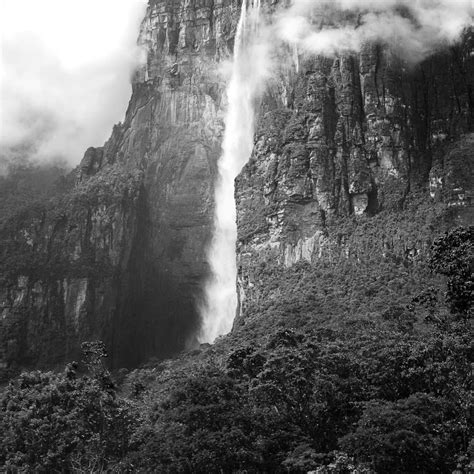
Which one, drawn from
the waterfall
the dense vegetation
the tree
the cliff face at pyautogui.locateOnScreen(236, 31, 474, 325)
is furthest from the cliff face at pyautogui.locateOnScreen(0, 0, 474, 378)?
the tree

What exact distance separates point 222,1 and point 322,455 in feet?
238

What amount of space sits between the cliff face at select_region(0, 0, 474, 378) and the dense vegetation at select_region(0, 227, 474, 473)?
2346 cm

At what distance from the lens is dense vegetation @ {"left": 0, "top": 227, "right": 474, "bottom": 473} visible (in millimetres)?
32469

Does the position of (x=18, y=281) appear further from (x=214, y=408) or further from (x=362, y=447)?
(x=362, y=447)

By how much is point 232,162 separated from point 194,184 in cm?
504

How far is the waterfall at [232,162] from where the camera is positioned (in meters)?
84.3

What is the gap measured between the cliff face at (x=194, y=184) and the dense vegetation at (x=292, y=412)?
2346cm

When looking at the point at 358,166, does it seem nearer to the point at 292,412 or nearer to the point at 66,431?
the point at 292,412

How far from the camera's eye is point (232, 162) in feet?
292

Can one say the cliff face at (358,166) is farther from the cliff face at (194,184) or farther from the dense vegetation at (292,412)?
the dense vegetation at (292,412)

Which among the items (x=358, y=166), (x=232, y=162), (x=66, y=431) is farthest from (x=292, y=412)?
(x=232, y=162)

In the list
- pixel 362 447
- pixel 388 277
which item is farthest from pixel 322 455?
pixel 388 277

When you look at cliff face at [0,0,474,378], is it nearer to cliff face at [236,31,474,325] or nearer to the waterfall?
cliff face at [236,31,474,325]

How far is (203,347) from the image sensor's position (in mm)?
73750
